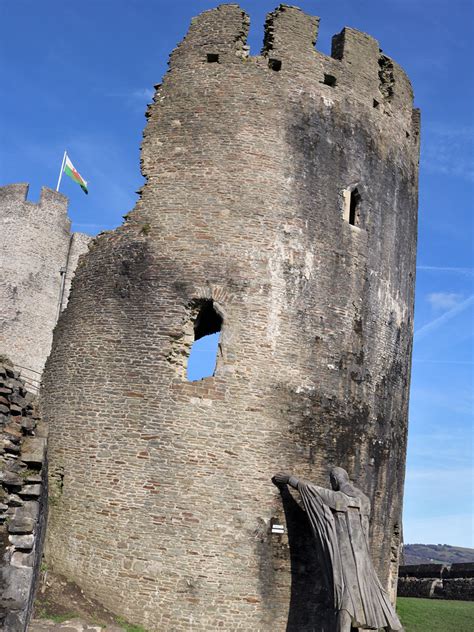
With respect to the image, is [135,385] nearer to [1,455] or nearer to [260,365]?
[260,365]

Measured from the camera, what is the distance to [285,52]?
1485 cm

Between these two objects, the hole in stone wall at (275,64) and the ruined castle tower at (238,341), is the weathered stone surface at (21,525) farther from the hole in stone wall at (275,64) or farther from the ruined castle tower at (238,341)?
the hole in stone wall at (275,64)

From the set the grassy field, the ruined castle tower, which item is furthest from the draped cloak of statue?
the grassy field

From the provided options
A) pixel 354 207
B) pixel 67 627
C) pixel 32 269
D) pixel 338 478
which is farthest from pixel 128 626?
pixel 32 269

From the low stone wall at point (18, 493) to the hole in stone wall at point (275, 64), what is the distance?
27.8 ft

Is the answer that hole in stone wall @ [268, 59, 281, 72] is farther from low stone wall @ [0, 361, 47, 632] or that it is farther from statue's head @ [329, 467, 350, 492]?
low stone wall @ [0, 361, 47, 632]

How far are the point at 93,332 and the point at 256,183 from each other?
3.99 metres

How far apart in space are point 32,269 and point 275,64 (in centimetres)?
1420

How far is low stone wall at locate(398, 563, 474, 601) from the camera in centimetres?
1767

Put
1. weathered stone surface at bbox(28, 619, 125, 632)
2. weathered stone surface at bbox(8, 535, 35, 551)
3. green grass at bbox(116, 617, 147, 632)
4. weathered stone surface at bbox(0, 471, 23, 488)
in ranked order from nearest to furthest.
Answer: weathered stone surface at bbox(8, 535, 35, 551) < weathered stone surface at bbox(0, 471, 23, 488) < weathered stone surface at bbox(28, 619, 125, 632) < green grass at bbox(116, 617, 147, 632)

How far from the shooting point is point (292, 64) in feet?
48.6

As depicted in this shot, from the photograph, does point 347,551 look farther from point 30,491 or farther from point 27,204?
point 27,204

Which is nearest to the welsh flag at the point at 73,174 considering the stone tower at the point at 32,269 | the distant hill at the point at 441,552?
the stone tower at the point at 32,269

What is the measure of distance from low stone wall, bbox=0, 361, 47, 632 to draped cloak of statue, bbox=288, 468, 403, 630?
4.79 metres
